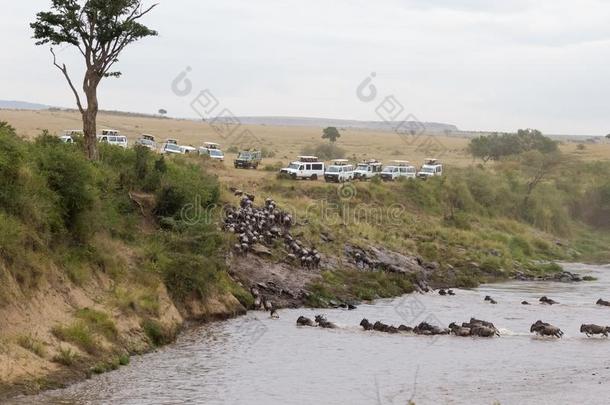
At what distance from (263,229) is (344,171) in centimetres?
2604

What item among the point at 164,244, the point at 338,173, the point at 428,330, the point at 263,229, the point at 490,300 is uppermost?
the point at 338,173

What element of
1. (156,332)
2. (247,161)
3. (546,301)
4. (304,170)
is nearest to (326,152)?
(247,161)

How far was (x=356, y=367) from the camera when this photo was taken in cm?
2720

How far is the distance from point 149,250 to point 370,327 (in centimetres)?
892

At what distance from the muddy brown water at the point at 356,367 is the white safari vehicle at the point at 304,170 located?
1139 inches

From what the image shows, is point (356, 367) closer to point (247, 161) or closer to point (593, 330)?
point (593, 330)

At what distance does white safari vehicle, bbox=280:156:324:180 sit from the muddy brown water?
28.9m

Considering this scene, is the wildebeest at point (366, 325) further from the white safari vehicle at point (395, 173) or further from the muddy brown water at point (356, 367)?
the white safari vehicle at point (395, 173)

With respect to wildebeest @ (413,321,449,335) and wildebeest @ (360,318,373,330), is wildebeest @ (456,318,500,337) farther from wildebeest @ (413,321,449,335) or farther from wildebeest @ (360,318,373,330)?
wildebeest @ (360,318,373,330)

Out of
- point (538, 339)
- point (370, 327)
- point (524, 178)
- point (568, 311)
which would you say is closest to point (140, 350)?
point (370, 327)

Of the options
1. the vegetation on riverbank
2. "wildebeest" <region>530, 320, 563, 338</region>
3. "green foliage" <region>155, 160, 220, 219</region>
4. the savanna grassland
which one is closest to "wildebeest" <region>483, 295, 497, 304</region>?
the savanna grassland

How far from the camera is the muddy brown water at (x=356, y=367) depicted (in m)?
23.2

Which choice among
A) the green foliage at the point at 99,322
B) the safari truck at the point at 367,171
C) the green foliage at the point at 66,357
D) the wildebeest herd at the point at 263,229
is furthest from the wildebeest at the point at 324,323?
the safari truck at the point at 367,171

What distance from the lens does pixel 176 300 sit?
32469mm
